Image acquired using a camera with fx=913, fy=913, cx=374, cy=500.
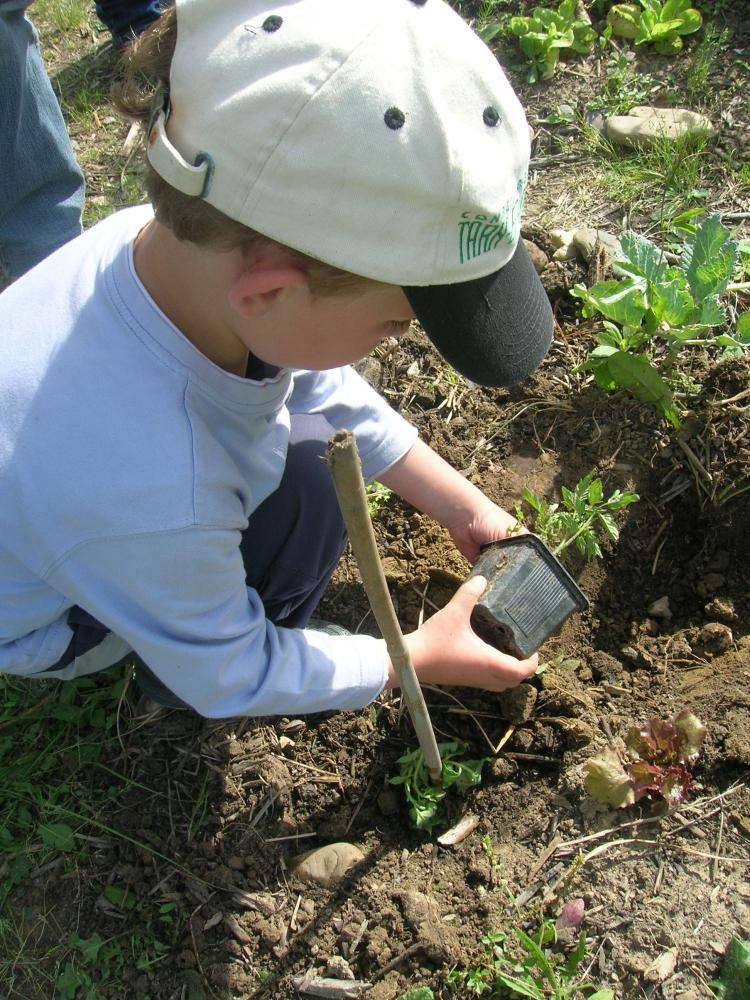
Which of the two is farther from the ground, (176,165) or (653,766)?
(176,165)

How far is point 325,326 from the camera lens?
1538 millimetres

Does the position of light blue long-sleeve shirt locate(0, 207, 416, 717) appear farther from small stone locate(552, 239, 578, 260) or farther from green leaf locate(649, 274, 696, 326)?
small stone locate(552, 239, 578, 260)

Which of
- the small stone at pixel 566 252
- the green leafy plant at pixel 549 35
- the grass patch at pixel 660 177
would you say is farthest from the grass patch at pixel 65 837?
the green leafy plant at pixel 549 35

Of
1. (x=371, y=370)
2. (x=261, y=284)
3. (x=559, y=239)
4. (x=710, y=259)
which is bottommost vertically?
(x=371, y=370)

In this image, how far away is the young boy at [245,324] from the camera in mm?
1291

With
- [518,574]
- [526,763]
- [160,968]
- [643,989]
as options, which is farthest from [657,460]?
[160,968]

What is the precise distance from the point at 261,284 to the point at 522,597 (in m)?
1.09

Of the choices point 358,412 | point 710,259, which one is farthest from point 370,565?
point 710,259

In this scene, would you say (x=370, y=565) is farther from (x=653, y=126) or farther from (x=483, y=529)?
(x=653, y=126)

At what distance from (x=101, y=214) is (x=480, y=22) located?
1.72 meters

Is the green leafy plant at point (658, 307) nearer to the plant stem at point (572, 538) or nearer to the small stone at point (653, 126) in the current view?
the plant stem at point (572, 538)

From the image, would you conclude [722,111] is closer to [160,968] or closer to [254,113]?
[254,113]

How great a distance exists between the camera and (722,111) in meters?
3.46

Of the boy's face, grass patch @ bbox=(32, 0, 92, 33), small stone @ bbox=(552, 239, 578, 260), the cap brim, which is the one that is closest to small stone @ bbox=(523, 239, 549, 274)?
small stone @ bbox=(552, 239, 578, 260)
